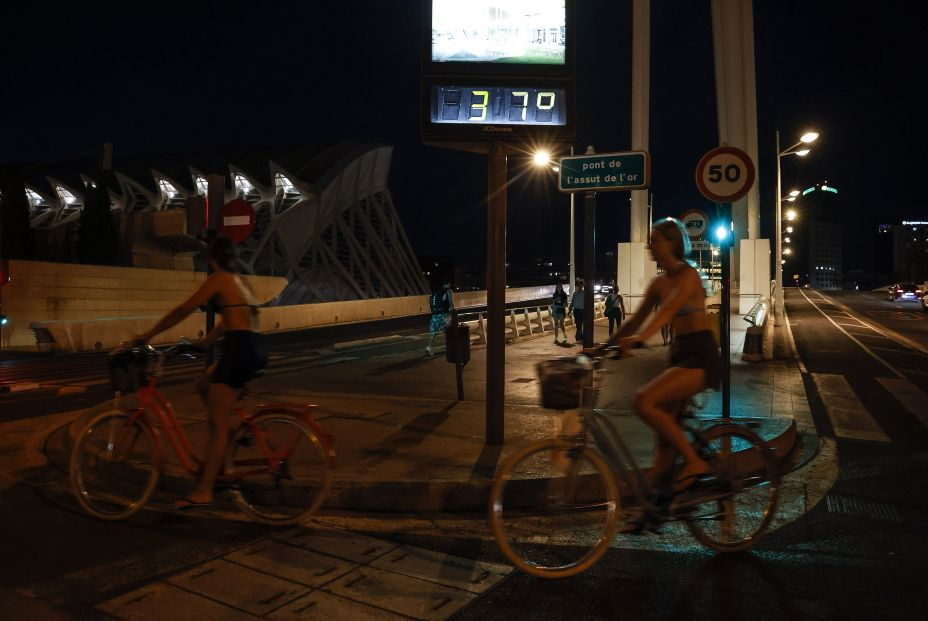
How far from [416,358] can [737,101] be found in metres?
26.6

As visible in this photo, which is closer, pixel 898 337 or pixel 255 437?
pixel 255 437

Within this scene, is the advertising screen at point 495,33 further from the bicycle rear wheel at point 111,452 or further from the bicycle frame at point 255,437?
the bicycle rear wheel at point 111,452

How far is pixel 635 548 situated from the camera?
474 cm

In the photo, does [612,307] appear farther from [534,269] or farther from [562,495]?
[534,269]

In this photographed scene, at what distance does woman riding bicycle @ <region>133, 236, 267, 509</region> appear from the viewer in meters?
4.90

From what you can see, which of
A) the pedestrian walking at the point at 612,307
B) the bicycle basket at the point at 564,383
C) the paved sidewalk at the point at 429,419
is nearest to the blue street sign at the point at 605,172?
the paved sidewalk at the point at 429,419

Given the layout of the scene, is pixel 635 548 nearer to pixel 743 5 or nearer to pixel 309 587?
pixel 309 587

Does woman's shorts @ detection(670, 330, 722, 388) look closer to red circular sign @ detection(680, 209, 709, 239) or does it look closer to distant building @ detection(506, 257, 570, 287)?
red circular sign @ detection(680, 209, 709, 239)

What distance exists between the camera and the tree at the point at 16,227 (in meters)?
35.5

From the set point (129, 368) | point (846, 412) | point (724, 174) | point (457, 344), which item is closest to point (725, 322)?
point (724, 174)

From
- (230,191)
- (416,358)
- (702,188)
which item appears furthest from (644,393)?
(230,191)

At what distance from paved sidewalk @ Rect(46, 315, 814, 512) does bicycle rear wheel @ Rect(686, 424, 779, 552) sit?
24.5 inches

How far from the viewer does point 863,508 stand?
18.6 feet

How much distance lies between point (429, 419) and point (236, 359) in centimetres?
409
